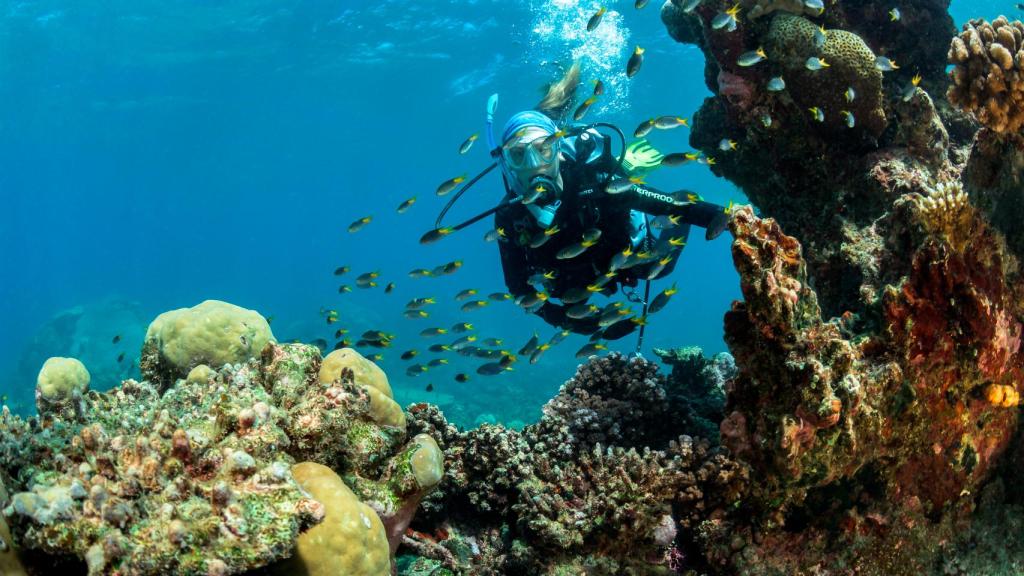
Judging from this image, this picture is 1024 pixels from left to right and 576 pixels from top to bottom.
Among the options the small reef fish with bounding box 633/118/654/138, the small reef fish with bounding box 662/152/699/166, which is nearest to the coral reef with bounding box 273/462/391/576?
the small reef fish with bounding box 662/152/699/166

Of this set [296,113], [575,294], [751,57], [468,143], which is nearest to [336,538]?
[575,294]

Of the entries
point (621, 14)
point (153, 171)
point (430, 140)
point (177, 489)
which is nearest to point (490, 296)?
point (177, 489)

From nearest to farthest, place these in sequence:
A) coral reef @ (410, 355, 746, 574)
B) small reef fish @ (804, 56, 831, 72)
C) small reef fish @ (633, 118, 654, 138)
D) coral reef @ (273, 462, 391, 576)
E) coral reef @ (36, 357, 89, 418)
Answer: coral reef @ (273, 462, 391, 576) → coral reef @ (410, 355, 746, 574) → coral reef @ (36, 357, 89, 418) → small reef fish @ (804, 56, 831, 72) → small reef fish @ (633, 118, 654, 138)

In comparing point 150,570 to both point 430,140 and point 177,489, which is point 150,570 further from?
point 430,140

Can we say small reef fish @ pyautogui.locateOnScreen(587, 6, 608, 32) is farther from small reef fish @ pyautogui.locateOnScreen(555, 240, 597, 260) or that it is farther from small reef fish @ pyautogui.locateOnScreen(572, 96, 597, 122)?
small reef fish @ pyautogui.locateOnScreen(555, 240, 597, 260)

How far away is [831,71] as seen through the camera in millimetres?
→ 5574

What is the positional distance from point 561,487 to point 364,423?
1.59 metres

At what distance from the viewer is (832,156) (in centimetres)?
599

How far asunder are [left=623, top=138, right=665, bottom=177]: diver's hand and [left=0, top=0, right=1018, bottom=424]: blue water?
34.8 ft

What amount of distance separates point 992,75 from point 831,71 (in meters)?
1.54

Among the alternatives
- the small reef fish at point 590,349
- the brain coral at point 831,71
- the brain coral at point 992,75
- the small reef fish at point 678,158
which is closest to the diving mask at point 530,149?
the small reef fish at point 678,158

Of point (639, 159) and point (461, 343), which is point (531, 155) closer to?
point (639, 159)

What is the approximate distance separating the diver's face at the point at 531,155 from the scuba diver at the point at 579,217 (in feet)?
0.04

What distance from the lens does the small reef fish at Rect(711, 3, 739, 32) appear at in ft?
18.5
